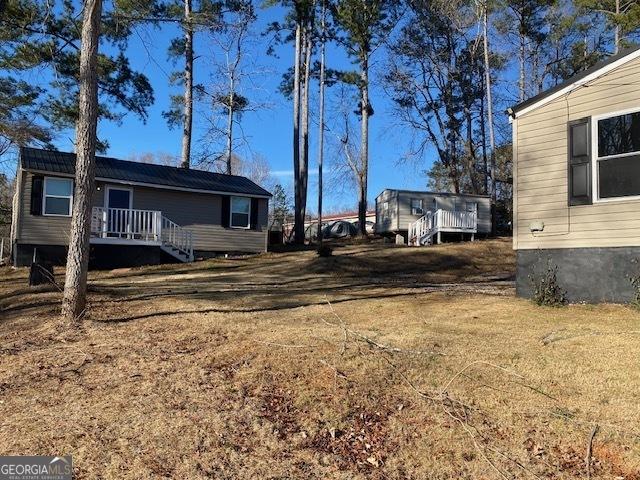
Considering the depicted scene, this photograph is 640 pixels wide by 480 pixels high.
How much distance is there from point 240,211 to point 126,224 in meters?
4.76

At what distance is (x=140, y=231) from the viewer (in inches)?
661

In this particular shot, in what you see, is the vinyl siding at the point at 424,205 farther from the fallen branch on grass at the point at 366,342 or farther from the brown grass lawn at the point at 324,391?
the fallen branch on grass at the point at 366,342

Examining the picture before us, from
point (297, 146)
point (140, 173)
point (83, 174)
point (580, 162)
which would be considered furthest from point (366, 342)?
point (297, 146)

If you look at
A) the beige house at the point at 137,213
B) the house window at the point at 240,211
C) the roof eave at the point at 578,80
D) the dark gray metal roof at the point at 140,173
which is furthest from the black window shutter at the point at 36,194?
the roof eave at the point at 578,80

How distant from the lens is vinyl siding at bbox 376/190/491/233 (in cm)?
2638

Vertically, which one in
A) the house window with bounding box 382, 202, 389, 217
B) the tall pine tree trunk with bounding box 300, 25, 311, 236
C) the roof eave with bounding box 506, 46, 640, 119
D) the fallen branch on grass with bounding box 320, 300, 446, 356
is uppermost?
the tall pine tree trunk with bounding box 300, 25, 311, 236

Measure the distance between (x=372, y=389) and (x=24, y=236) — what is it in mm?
14531

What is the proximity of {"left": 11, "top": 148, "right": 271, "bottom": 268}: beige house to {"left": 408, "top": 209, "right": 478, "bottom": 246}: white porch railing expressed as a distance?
7.42 metres

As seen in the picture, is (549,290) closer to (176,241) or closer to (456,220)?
(176,241)

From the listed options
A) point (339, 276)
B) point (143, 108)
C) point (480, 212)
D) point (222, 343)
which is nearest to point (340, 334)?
point (222, 343)

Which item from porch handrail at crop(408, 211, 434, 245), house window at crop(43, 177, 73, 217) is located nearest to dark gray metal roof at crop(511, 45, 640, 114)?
house window at crop(43, 177, 73, 217)

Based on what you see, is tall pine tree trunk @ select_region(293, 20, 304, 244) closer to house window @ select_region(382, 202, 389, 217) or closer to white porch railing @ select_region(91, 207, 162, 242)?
house window @ select_region(382, 202, 389, 217)

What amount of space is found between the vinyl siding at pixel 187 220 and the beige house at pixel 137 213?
3 cm

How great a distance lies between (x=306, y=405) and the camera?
13.5 feet
